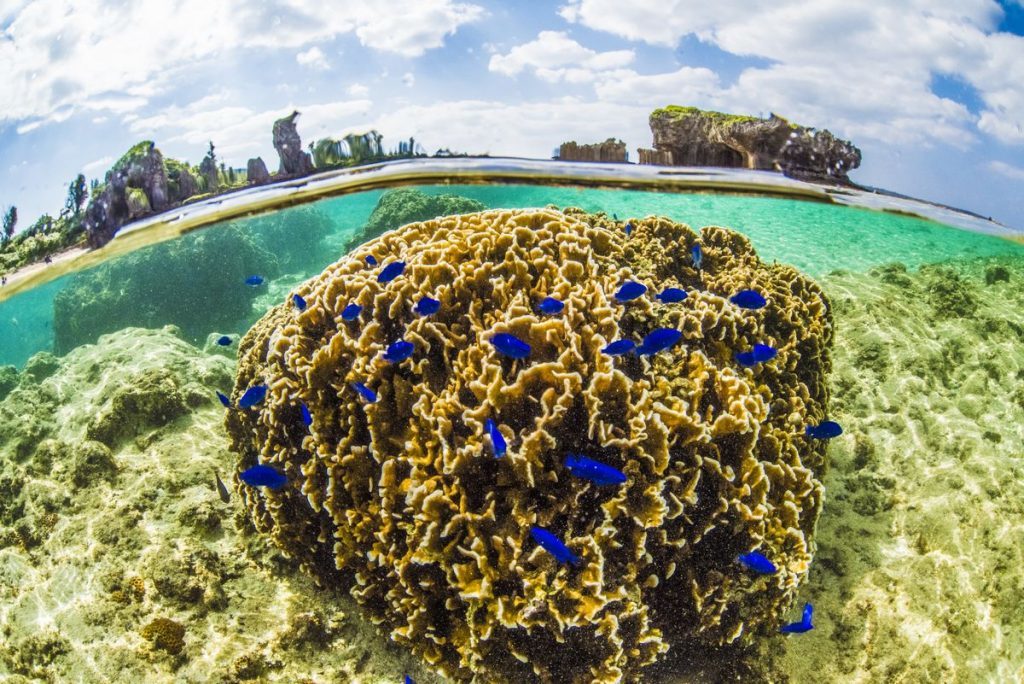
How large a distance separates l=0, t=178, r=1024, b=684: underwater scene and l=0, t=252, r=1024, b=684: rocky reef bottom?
31mm

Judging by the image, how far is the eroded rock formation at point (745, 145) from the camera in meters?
11.3

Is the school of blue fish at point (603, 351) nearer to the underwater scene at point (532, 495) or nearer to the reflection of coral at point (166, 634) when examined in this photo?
the underwater scene at point (532, 495)

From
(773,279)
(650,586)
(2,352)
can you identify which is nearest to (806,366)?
(773,279)

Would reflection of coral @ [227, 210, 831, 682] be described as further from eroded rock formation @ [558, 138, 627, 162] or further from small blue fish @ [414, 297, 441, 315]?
eroded rock formation @ [558, 138, 627, 162]

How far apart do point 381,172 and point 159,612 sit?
40.4 ft

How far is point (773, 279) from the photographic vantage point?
20.3ft

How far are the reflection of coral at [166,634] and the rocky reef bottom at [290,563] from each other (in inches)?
0.6

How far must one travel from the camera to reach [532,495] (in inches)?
151

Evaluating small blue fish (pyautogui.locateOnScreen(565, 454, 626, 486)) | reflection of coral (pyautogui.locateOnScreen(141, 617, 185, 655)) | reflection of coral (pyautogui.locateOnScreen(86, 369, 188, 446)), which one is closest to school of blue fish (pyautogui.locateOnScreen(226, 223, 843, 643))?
small blue fish (pyautogui.locateOnScreen(565, 454, 626, 486))

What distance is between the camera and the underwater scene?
3771mm

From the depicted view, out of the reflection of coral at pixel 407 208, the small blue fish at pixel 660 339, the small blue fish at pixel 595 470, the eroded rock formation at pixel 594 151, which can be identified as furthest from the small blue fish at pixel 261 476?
the reflection of coral at pixel 407 208

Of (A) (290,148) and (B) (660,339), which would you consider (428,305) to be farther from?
(A) (290,148)

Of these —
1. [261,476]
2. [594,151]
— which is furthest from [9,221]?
[594,151]

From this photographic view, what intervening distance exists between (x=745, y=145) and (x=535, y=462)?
1115cm
